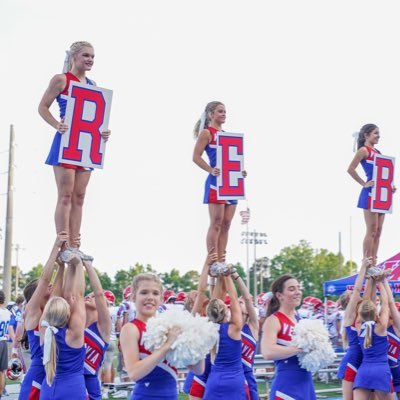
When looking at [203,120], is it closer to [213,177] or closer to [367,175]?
[213,177]

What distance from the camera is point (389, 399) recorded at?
7.71 metres

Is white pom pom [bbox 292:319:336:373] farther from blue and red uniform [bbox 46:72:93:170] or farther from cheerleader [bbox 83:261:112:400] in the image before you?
blue and red uniform [bbox 46:72:93:170]

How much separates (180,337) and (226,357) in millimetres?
1916

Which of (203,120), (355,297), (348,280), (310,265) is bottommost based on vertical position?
(355,297)

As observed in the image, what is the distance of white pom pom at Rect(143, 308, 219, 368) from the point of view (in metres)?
4.06

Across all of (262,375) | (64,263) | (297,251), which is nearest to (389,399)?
(262,375)

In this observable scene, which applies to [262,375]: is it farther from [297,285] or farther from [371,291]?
[297,285]

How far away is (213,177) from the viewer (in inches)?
274

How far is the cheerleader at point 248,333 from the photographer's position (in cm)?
648

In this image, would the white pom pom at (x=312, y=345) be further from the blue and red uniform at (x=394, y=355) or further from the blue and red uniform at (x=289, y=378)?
the blue and red uniform at (x=394, y=355)

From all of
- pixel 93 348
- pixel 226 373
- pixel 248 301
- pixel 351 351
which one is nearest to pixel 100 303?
pixel 93 348

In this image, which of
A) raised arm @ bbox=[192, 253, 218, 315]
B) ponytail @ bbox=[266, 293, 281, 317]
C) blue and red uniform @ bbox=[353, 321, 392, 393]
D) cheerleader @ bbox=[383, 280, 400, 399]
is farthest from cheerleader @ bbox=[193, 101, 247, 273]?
cheerleader @ bbox=[383, 280, 400, 399]

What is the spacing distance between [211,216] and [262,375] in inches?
151

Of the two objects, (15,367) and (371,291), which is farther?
(15,367)
